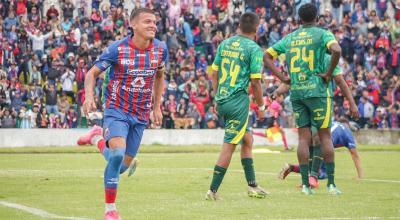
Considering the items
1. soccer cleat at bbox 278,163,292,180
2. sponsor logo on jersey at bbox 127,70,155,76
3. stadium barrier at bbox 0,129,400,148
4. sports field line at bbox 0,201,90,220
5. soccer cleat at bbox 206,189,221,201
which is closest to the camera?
sports field line at bbox 0,201,90,220

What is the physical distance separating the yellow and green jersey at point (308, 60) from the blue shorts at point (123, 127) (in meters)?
3.29

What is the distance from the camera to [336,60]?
13.3 m

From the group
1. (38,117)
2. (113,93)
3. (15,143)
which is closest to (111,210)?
(113,93)

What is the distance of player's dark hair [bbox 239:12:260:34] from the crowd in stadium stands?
61.0ft

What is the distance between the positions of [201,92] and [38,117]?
→ 21.9 ft

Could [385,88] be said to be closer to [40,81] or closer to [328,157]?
[40,81]

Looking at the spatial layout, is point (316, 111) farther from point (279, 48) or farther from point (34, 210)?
point (34, 210)

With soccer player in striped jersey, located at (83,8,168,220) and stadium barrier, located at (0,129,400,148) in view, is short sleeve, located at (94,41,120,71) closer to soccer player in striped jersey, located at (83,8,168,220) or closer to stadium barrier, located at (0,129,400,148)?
soccer player in striped jersey, located at (83,8,168,220)

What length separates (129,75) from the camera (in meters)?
11.2

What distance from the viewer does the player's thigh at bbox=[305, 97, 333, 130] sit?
13680mm

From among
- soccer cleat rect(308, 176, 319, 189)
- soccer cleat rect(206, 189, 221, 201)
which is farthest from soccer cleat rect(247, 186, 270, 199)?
soccer cleat rect(308, 176, 319, 189)

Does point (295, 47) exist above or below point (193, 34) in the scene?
above

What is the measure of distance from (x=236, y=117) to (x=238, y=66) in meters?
0.72

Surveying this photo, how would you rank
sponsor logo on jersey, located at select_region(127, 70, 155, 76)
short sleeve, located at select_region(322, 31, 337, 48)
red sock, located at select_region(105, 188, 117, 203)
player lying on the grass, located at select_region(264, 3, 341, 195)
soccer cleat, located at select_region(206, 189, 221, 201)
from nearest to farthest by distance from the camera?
red sock, located at select_region(105, 188, 117, 203) → sponsor logo on jersey, located at select_region(127, 70, 155, 76) → soccer cleat, located at select_region(206, 189, 221, 201) → short sleeve, located at select_region(322, 31, 337, 48) → player lying on the grass, located at select_region(264, 3, 341, 195)
